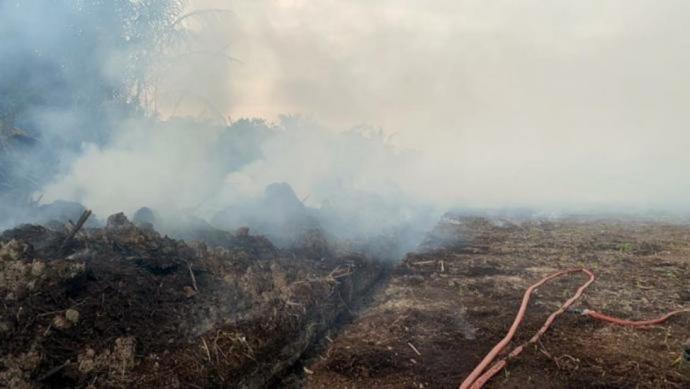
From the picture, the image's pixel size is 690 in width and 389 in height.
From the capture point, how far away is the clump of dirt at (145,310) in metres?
4.77

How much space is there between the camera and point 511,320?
6.80m

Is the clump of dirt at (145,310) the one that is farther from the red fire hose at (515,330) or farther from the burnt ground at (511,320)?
the red fire hose at (515,330)

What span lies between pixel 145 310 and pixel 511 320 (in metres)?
5.04

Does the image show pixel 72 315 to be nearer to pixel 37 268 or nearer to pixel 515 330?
pixel 37 268

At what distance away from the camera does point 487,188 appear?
113 feet

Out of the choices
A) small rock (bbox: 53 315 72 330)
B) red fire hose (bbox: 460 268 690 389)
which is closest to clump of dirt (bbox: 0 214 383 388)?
small rock (bbox: 53 315 72 330)

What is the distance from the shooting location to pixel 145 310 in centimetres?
570

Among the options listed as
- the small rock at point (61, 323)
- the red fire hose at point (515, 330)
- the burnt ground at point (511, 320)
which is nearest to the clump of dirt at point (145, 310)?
the small rock at point (61, 323)

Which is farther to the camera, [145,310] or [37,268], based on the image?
[145,310]

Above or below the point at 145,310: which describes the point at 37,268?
above

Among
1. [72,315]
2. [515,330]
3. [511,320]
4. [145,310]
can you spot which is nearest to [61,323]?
[72,315]

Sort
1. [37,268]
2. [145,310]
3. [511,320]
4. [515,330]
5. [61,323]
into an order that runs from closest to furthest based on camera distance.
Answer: [61,323], [37,268], [145,310], [515,330], [511,320]

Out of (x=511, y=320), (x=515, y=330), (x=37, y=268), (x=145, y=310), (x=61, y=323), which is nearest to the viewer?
(x=61, y=323)

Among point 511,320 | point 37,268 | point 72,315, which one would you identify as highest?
point 37,268
